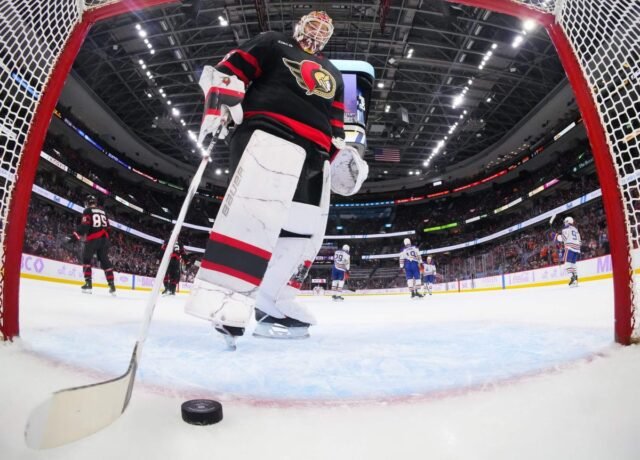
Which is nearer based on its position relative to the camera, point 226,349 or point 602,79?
point 602,79

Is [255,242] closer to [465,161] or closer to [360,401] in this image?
[360,401]

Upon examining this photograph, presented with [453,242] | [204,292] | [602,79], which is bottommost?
[204,292]

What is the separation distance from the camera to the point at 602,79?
1.43 m

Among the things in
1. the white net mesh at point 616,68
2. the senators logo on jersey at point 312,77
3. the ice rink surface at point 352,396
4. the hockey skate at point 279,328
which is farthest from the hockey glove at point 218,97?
the white net mesh at point 616,68

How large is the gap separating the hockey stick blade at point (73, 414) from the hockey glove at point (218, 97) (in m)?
0.99

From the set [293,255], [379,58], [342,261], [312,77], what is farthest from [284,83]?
[379,58]

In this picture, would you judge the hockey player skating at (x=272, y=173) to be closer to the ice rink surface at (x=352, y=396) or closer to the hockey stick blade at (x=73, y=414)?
the ice rink surface at (x=352, y=396)

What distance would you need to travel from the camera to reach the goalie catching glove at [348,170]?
2.08 m

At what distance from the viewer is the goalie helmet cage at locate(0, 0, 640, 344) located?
125 cm

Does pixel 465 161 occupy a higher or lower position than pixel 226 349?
higher

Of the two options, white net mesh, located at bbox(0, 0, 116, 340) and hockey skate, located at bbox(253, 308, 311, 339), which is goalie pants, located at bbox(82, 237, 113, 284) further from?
white net mesh, located at bbox(0, 0, 116, 340)

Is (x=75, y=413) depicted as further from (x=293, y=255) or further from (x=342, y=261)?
(x=342, y=261)

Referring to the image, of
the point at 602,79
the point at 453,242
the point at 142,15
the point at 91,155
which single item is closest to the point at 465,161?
the point at 453,242

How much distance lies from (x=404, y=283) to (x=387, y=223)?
22.7ft
